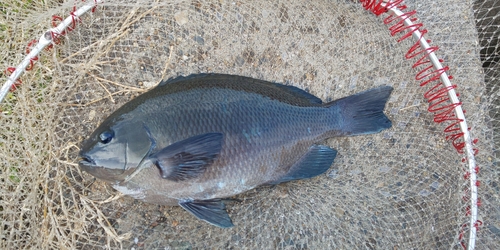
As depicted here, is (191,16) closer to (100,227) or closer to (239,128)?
(239,128)

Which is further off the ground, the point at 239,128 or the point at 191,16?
the point at 191,16

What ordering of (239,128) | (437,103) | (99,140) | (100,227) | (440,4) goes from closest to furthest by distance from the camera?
(99,140), (239,128), (100,227), (437,103), (440,4)

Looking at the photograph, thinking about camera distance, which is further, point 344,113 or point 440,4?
point 440,4

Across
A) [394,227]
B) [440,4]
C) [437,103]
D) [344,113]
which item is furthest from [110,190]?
[440,4]

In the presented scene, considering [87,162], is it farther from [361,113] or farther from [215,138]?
[361,113]

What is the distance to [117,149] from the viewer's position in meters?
1.76

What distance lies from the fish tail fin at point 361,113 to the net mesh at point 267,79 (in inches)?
9.4

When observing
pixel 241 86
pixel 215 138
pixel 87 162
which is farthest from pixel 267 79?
pixel 87 162

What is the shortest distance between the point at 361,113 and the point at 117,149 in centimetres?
147

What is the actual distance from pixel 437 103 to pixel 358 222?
942 mm

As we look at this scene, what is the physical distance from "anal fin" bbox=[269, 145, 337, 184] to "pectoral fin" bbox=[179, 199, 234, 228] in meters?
0.36

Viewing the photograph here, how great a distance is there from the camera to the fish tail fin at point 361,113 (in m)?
2.16

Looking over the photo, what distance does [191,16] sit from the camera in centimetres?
237

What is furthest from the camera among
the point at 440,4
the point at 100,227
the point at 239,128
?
the point at 440,4
